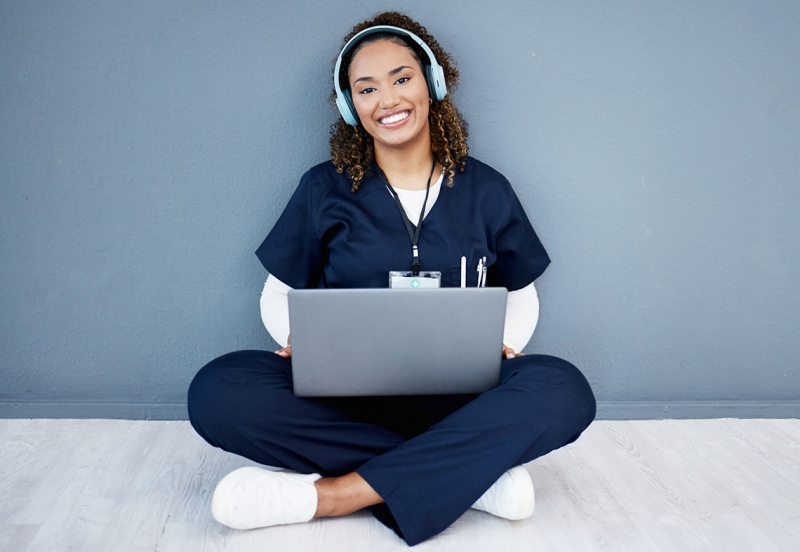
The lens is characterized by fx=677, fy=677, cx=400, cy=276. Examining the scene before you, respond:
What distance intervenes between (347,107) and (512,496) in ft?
3.24

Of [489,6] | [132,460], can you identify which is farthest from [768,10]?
[132,460]

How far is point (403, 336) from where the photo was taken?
129cm

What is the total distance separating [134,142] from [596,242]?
4.37ft

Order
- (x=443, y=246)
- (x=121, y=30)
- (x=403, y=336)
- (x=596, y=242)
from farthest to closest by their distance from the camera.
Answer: (x=596, y=242) → (x=121, y=30) → (x=443, y=246) → (x=403, y=336)

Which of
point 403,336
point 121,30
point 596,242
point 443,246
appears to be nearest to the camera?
point 403,336

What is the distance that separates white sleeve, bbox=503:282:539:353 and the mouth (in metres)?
0.54

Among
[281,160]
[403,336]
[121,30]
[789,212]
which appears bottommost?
[403,336]

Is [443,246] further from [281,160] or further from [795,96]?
[795,96]

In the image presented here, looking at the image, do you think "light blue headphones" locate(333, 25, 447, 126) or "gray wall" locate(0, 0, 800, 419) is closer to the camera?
"light blue headphones" locate(333, 25, 447, 126)

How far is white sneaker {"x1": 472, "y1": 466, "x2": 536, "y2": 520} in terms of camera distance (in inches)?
54.0

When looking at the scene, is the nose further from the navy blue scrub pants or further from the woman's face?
the navy blue scrub pants

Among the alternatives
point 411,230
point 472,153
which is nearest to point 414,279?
point 411,230

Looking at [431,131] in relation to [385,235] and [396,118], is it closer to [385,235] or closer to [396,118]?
[396,118]

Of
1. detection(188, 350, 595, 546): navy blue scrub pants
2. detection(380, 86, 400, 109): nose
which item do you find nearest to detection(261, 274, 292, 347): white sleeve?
detection(188, 350, 595, 546): navy blue scrub pants
